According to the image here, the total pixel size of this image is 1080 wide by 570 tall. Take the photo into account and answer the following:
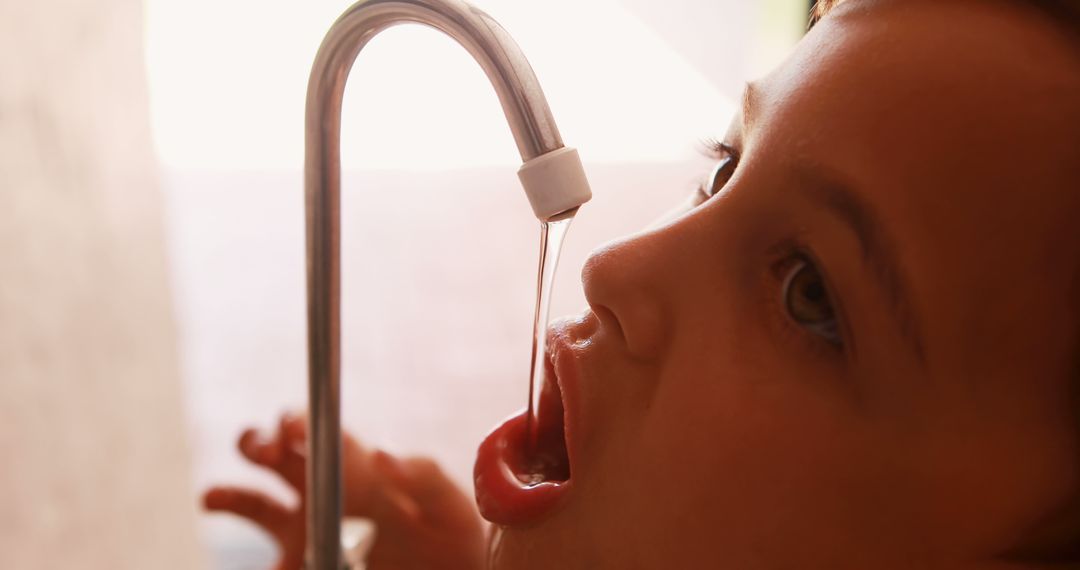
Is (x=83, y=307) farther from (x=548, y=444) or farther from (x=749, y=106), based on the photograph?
(x=749, y=106)

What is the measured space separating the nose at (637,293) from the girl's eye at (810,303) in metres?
0.06

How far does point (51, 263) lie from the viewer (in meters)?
0.70

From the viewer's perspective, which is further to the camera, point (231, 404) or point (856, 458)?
point (231, 404)

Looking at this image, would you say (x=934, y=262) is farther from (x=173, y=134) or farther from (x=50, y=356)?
(x=173, y=134)

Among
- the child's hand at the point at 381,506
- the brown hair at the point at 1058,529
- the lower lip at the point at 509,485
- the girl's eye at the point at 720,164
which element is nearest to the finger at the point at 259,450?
the child's hand at the point at 381,506

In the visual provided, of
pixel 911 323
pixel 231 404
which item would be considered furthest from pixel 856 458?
pixel 231 404

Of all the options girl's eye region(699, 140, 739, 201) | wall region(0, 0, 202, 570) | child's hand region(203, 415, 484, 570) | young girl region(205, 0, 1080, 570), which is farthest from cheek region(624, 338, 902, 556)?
wall region(0, 0, 202, 570)

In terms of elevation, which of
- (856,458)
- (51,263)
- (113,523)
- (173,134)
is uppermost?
(173,134)

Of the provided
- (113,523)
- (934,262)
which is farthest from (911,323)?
(113,523)

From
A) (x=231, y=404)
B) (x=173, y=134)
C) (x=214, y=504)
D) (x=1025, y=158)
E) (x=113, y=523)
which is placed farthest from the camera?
(x=231, y=404)

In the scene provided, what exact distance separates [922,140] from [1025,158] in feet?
0.14

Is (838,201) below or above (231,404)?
above

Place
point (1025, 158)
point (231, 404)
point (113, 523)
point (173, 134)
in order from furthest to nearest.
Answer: point (231, 404) → point (173, 134) → point (113, 523) → point (1025, 158)

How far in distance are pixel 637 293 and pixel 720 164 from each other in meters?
0.11
